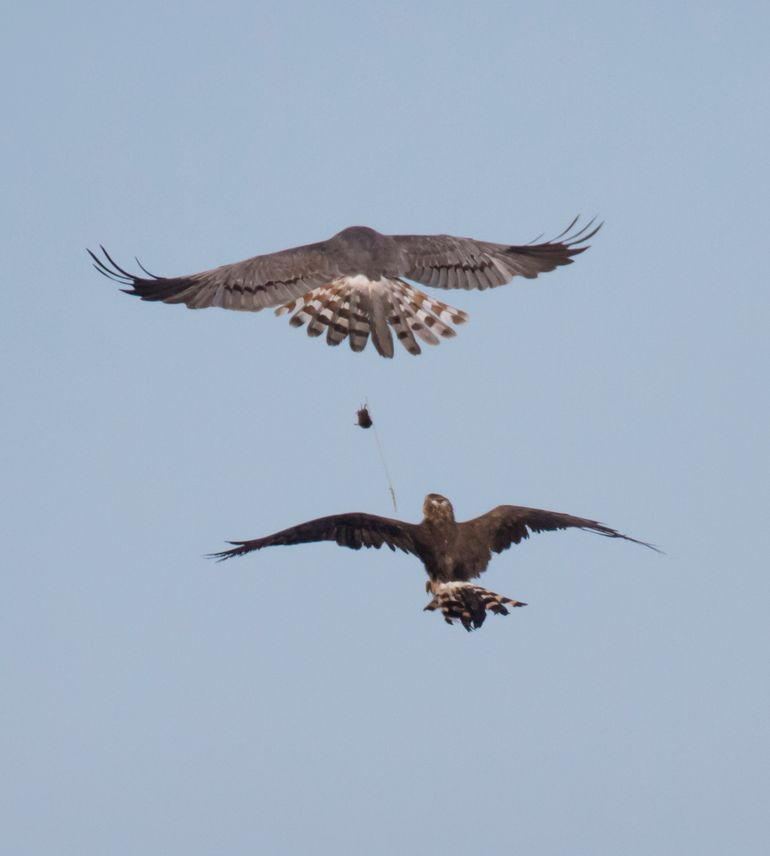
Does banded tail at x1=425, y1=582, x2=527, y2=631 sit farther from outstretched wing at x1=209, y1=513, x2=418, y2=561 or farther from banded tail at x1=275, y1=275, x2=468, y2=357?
banded tail at x1=275, y1=275, x2=468, y2=357

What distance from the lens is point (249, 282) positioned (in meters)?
16.4

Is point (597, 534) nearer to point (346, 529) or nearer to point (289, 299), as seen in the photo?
point (346, 529)

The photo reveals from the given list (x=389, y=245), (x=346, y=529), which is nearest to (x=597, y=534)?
(x=346, y=529)

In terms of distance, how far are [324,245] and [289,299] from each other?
59cm

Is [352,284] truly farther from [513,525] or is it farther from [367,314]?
[513,525]

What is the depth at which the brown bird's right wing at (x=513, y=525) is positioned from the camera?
1552 centimetres

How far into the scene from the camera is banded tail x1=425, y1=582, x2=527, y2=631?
14.7 metres

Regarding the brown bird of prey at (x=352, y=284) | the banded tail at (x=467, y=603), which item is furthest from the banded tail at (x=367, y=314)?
the banded tail at (x=467, y=603)

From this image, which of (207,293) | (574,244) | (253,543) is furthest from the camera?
(574,244)

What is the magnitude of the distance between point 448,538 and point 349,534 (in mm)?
778

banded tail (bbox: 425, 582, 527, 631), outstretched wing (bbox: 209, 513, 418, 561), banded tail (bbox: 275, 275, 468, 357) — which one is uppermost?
banded tail (bbox: 275, 275, 468, 357)

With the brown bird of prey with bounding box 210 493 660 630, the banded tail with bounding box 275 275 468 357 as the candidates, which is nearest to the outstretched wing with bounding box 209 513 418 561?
the brown bird of prey with bounding box 210 493 660 630

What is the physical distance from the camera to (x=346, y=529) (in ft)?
49.8

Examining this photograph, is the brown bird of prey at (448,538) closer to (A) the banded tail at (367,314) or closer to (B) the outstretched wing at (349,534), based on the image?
(B) the outstretched wing at (349,534)
